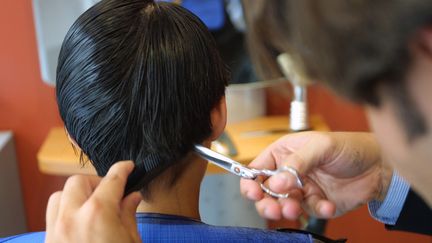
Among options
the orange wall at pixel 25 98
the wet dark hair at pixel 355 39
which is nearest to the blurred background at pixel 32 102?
the orange wall at pixel 25 98

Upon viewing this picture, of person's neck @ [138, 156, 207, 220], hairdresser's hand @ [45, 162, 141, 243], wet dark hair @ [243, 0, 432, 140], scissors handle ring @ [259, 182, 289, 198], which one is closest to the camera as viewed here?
wet dark hair @ [243, 0, 432, 140]

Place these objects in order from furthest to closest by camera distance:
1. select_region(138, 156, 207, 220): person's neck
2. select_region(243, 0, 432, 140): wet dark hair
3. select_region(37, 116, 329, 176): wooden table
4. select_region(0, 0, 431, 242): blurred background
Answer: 1. select_region(0, 0, 431, 242): blurred background
2. select_region(37, 116, 329, 176): wooden table
3. select_region(138, 156, 207, 220): person's neck
4. select_region(243, 0, 432, 140): wet dark hair

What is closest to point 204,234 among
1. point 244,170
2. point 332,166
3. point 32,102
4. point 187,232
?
point 187,232

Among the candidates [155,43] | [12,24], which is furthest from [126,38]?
[12,24]

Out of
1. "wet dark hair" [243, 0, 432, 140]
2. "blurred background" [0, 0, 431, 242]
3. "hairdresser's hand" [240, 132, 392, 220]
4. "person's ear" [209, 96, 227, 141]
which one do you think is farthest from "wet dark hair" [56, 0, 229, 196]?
"blurred background" [0, 0, 431, 242]

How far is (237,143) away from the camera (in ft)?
4.66

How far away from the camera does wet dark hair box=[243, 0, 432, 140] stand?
38cm

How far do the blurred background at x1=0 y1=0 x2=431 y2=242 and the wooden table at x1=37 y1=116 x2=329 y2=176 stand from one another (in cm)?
7

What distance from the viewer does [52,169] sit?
1404mm

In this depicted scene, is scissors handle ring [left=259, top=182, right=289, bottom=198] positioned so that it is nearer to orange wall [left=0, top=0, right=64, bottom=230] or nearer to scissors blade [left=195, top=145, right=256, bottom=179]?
scissors blade [left=195, top=145, right=256, bottom=179]

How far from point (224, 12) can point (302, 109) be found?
345mm

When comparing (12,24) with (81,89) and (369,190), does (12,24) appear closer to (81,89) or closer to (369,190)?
(81,89)

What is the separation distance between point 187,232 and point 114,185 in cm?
23

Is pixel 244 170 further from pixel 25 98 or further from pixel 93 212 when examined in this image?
pixel 25 98
